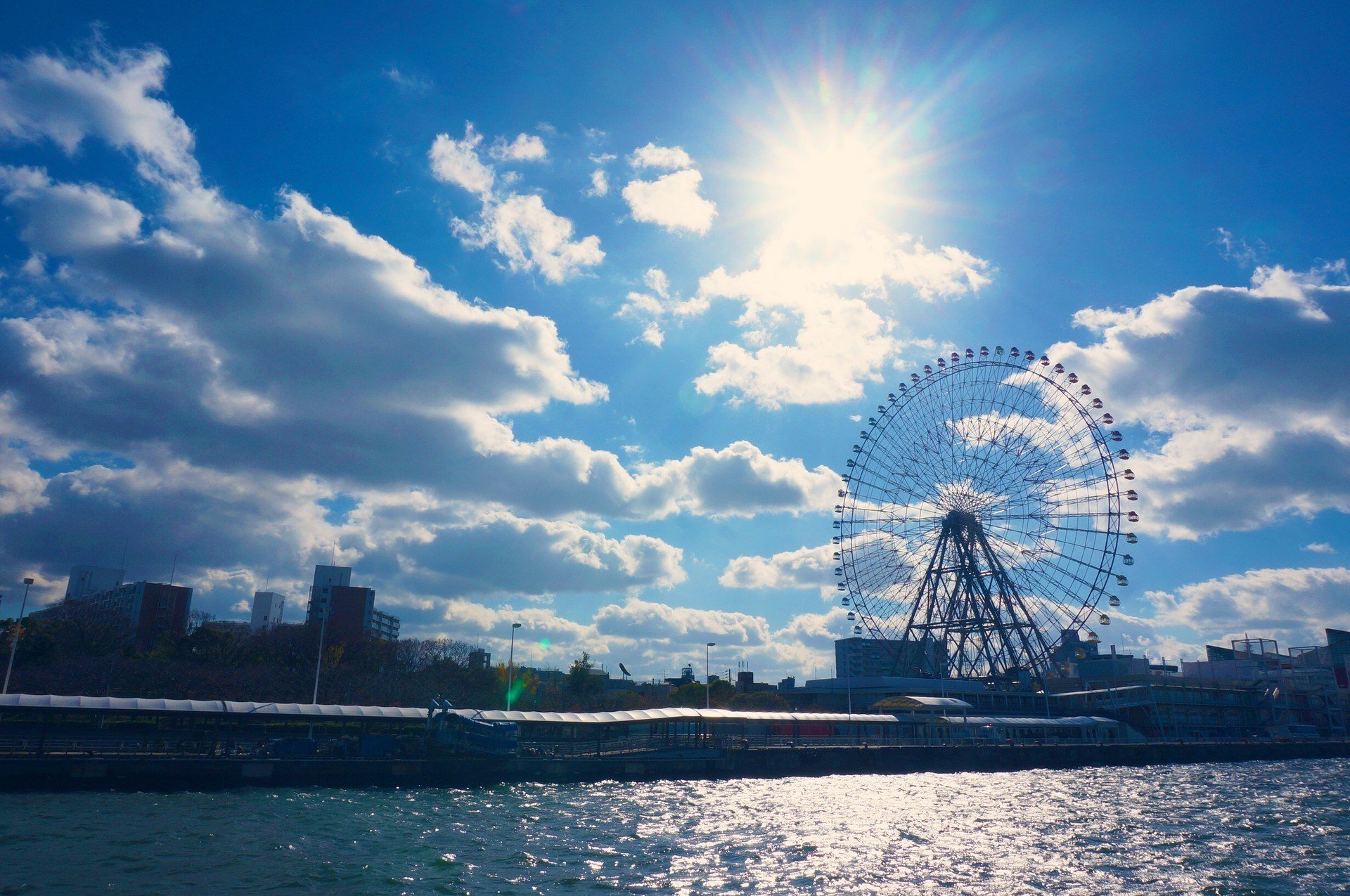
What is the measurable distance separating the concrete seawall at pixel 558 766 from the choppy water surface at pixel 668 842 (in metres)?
2.96

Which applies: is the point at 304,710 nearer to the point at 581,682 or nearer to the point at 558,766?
the point at 558,766

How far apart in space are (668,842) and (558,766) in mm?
29723

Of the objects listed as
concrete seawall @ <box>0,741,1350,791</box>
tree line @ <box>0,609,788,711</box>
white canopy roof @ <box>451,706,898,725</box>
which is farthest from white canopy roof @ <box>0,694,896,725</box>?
tree line @ <box>0,609,788,711</box>

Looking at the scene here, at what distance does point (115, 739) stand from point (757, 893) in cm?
5062

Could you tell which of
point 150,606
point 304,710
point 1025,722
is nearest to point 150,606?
point 150,606

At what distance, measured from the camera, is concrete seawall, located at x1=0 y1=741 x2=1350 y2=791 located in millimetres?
52125

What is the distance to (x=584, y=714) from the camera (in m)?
75.7

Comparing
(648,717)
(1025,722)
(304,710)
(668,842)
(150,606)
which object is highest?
(150,606)

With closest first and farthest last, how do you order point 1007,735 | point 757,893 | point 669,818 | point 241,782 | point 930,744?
point 757,893 < point 669,818 < point 241,782 < point 930,744 < point 1007,735

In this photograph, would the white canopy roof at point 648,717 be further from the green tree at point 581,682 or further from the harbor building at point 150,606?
the harbor building at point 150,606

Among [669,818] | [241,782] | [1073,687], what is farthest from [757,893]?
[1073,687]

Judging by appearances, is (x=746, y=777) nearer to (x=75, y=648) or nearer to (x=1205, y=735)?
(x=75, y=648)

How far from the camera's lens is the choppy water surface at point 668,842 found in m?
29.3

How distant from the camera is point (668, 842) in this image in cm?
3728
